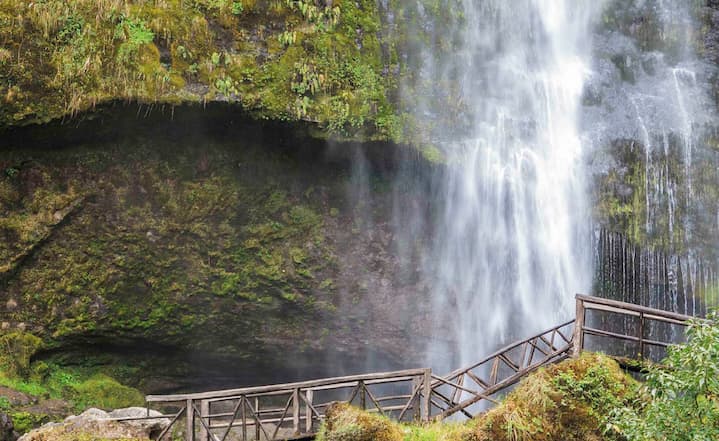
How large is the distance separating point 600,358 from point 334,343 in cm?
800

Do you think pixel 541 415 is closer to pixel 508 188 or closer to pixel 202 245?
pixel 508 188

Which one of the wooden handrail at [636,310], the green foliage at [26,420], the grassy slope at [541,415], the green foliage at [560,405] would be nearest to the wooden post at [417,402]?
the grassy slope at [541,415]

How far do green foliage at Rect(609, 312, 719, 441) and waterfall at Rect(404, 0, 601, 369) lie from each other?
7686 millimetres

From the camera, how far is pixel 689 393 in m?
6.25

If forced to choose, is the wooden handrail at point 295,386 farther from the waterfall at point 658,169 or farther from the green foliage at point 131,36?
the waterfall at point 658,169

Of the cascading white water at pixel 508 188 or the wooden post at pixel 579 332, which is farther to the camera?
the cascading white water at pixel 508 188

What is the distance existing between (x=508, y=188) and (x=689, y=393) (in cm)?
856

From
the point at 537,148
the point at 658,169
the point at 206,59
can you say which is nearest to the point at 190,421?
the point at 206,59

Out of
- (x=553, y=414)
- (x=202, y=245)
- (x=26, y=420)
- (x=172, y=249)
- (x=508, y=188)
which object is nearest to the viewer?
(x=553, y=414)

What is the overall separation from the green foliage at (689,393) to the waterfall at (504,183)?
7.69m

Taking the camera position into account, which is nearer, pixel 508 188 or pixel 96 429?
pixel 96 429

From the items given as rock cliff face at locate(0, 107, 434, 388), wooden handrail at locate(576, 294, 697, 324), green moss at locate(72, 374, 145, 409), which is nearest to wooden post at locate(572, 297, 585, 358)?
wooden handrail at locate(576, 294, 697, 324)

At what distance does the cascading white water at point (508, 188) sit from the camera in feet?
47.1

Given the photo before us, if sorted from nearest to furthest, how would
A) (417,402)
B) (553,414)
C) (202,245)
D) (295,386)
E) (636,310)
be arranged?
(553,414)
(636,310)
(295,386)
(417,402)
(202,245)
